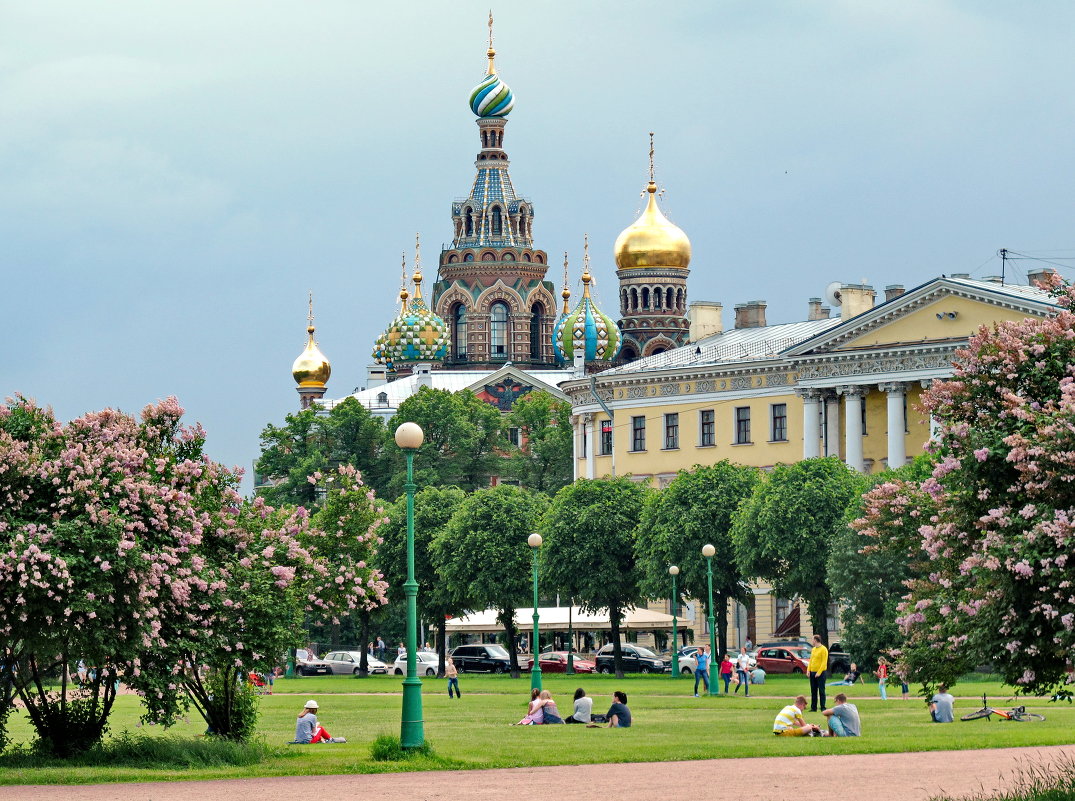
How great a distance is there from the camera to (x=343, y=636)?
4035 inches

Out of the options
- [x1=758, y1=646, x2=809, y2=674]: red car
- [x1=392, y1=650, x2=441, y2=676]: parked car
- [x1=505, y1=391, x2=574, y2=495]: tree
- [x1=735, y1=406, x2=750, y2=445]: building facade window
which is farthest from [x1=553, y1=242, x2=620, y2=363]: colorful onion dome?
[x1=758, y1=646, x2=809, y2=674]: red car

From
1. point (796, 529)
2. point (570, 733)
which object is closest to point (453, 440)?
point (796, 529)

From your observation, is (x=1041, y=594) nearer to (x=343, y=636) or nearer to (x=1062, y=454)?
(x=1062, y=454)

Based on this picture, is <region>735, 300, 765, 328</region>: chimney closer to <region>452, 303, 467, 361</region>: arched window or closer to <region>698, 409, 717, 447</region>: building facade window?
<region>698, 409, 717, 447</region>: building facade window

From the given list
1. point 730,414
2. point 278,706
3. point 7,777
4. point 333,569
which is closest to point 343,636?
point 730,414

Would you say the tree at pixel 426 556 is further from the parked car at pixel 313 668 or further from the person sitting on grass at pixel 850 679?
the person sitting on grass at pixel 850 679

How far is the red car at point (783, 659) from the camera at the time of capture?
69625 mm

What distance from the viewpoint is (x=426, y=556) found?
8244 centimetres

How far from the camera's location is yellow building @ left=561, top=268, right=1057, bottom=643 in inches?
3029

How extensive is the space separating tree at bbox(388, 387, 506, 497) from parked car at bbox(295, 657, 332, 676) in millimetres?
29285

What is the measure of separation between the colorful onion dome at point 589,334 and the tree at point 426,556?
164 feet

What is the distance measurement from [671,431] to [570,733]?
2139 inches

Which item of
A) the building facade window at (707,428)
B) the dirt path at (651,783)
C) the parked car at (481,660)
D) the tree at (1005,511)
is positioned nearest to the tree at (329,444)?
the building facade window at (707,428)

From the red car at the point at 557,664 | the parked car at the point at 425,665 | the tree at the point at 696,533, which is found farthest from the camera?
the parked car at the point at 425,665
